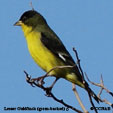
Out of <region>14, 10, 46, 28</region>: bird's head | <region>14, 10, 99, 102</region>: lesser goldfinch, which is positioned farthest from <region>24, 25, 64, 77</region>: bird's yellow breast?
<region>14, 10, 46, 28</region>: bird's head

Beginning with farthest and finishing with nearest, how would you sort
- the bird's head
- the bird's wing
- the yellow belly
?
the bird's head < the bird's wing < the yellow belly

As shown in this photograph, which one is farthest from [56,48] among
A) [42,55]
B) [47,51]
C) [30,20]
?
[30,20]

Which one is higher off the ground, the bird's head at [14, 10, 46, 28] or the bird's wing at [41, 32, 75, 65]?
the bird's head at [14, 10, 46, 28]

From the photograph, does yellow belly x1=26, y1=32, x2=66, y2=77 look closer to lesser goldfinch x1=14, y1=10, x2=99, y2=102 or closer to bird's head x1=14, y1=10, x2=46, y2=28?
lesser goldfinch x1=14, y1=10, x2=99, y2=102

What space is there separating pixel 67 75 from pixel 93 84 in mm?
2585

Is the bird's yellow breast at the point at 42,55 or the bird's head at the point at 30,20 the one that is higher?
the bird's head at the point at 30,20

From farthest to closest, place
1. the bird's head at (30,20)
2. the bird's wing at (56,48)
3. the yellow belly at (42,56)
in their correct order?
the bird's head at (30,20) < the bird's wing at (56,48) < the yellow belly at (42,56)

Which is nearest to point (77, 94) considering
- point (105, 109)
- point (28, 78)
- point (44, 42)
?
point (105, 109)

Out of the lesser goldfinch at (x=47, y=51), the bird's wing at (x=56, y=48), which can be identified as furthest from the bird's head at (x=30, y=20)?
the bird's wing at (x=56, y=48)

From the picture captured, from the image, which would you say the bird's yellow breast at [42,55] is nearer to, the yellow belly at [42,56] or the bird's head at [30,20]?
the yellow belly at [42,56]

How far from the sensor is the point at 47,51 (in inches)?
218

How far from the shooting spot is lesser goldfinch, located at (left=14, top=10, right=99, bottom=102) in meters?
5.38

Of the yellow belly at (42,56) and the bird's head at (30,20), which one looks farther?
the bird's head at (30,20)

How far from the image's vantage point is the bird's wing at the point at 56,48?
18.2 feet
